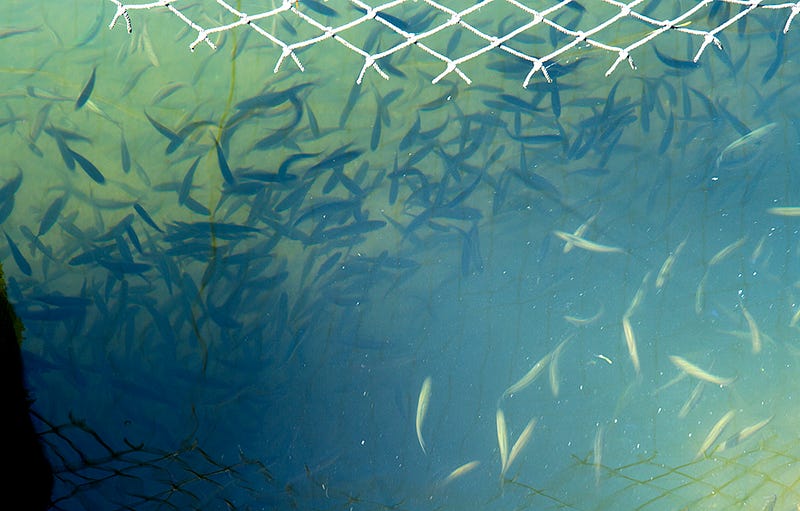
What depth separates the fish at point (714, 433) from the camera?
5.92ft

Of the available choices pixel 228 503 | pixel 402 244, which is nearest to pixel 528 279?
pixel 402 244

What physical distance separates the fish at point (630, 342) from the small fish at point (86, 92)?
1226 millimetres

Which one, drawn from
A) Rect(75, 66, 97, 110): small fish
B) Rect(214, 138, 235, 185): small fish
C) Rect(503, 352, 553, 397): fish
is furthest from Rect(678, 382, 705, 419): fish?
Rect(75, 66, 97, 110): small fish

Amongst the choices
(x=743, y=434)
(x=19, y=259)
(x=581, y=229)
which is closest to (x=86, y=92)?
(x=19, y=259)

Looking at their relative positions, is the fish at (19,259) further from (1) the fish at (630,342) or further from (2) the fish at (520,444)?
(1) the fish at (630,342)

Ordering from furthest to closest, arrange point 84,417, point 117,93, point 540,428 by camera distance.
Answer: point 540,428 < point 84,417 < point 117,93

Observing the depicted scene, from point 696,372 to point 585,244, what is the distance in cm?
42

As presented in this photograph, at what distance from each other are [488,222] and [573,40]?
1.36 feet

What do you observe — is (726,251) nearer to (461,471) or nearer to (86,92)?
(461,471)

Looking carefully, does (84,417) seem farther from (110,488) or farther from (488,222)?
(488,222)

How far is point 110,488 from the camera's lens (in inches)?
64.7

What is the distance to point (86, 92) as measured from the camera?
4.91 ft

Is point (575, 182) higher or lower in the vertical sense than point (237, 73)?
lower

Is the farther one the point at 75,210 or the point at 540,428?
the point at 540,428
